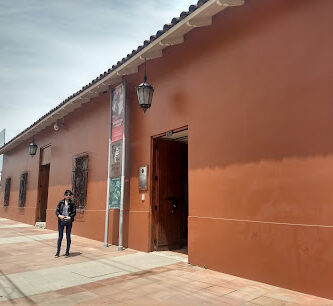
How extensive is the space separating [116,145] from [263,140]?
4677 millimetres

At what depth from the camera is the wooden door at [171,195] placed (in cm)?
752

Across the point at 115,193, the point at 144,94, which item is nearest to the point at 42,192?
the point at 115,193

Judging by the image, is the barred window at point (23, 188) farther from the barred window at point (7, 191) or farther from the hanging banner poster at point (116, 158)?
the hanging banner poster at point (116, 158)

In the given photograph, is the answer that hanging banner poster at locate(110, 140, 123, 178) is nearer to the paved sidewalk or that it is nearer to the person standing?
the person standing

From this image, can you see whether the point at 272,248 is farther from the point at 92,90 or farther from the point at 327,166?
the point at 92,90

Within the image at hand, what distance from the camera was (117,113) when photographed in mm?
8594

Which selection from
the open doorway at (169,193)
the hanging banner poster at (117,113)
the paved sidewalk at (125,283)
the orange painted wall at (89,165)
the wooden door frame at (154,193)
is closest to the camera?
the paved sidewalk at (125,283)

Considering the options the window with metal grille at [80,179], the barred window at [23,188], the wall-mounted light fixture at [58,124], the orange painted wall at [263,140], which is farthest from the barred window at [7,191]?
the orange painted wall at [263,140]

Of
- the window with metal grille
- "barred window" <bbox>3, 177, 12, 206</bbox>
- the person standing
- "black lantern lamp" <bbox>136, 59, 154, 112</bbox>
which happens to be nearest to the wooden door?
"black lantern lamp" <bbox>136, 59, 154, 112</bbox>

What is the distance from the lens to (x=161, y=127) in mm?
7160

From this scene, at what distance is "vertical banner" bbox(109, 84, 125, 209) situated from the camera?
27.0 feet

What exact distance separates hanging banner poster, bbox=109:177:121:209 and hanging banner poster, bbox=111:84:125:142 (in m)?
1.19

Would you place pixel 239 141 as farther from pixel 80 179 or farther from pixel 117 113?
pixel 80 179

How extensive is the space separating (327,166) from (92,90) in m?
7.38
